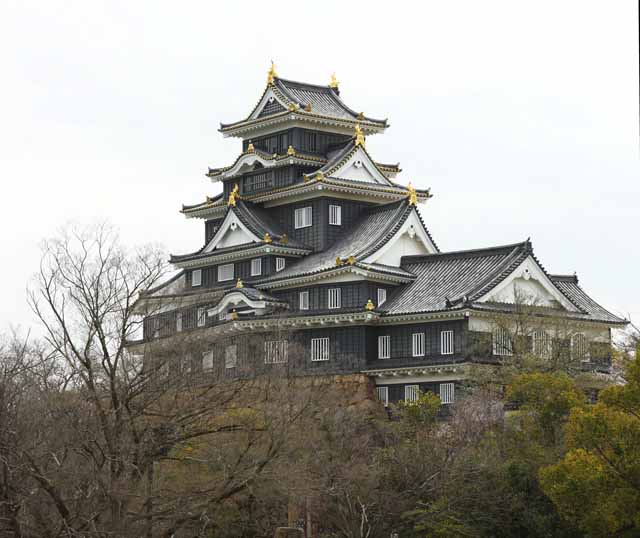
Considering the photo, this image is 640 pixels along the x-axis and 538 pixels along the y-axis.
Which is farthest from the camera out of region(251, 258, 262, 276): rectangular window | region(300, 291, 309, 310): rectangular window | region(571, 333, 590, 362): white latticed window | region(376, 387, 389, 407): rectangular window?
region(251, 258, 262, 276): rectangular window

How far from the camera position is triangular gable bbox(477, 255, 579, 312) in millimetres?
51594

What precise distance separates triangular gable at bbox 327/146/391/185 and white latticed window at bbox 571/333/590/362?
435 inches

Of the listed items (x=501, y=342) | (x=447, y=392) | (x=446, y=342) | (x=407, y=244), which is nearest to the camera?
(x=447, y=392)

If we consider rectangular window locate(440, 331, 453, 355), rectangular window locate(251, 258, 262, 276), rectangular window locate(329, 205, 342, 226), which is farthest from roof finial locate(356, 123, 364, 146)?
rectangular window locate(440, 331, 453, 355)

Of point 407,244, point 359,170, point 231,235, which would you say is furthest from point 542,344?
point 231,235

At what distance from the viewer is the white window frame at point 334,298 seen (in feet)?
176

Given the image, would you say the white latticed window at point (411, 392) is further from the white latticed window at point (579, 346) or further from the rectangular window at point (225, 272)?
the rectangular window at point (225, 272)

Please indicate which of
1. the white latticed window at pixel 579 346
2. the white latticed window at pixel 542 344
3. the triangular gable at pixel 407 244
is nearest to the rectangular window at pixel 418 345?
the triangular gable at pixel 407 244

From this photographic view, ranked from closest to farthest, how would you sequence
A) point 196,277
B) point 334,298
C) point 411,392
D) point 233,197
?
point 411,392, point 334,298, point 233,197, point 196,277

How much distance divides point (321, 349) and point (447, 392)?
5.50 meters

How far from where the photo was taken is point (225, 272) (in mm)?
58656

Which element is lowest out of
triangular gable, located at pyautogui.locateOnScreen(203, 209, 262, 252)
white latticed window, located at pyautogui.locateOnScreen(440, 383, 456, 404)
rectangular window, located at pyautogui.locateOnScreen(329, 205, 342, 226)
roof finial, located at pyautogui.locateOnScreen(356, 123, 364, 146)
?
white latticed window, located at pyautogui.locateOnScreen(440, 383, 456, 404)

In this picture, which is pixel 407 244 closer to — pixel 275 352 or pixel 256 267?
pixel 256 267

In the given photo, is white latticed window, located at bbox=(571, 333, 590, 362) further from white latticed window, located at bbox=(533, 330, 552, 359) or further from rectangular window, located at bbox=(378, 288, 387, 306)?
rectangular window, located at bbox=(378, 288, 387, 306)
